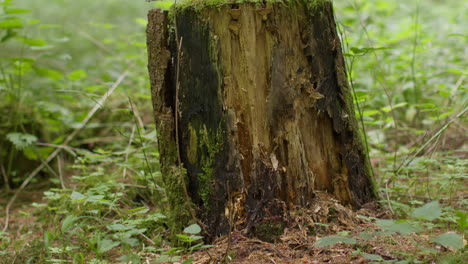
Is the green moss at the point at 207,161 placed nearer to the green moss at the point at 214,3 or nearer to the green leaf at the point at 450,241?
the green moss at the point at 214,3

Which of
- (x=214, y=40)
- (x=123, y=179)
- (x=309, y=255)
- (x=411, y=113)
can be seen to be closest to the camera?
(x=309, y=255)

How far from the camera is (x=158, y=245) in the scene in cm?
272

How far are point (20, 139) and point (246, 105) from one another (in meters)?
2.64

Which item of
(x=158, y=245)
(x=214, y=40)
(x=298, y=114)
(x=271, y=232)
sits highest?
(x=214, y=40)

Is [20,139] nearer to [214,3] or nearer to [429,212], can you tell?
[214,3]

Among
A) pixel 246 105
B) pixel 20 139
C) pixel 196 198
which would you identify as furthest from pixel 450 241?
pixel 20 139

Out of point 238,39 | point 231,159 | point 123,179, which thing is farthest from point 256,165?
point 123,179

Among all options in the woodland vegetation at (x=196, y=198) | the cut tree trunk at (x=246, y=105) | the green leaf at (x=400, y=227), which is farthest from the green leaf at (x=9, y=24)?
the green leaf at (x=400, y=227)

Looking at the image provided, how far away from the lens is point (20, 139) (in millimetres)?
3957

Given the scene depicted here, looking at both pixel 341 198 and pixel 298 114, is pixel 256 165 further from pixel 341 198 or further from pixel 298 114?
pixel 341 198

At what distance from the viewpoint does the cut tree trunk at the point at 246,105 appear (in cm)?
243

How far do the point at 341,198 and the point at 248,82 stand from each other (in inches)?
38.4

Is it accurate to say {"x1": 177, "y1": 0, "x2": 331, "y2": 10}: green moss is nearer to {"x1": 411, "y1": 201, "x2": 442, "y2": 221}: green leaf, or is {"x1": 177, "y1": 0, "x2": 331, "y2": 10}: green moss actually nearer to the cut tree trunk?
the cut tree trunk

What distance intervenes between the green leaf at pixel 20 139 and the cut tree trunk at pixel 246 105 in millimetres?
1971
